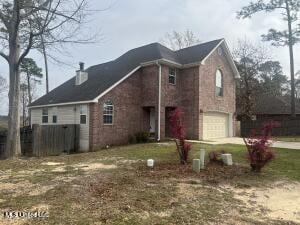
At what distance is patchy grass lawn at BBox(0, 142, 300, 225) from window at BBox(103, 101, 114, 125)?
24.0ft

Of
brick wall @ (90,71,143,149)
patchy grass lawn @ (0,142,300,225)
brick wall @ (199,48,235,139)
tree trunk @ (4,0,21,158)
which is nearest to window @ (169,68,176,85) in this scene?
brick wall @ (199,48,235,139)

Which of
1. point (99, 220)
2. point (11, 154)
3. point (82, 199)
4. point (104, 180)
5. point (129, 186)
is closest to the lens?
point (99, 220)

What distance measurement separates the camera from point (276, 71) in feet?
159

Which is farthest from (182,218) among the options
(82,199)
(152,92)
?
(152,92)

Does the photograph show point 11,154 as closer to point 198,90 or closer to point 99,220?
point 99,220

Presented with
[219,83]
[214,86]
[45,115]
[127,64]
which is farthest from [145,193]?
[45,115]

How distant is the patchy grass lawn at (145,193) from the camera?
18.8 ft

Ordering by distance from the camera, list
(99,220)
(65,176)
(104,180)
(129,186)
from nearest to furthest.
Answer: (99,220) → (129,186) → (104,180) → (65,176)

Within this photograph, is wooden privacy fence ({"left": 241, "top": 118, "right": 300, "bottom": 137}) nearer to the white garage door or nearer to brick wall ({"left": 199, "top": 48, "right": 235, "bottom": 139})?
brick wall ({"left": 199, "top": 48, "right": 235, "bottom": 139})

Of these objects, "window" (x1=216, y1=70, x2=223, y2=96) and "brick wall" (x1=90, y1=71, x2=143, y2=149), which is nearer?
"brick wall" (x1=90, y1=71, x2=143, y2=149)

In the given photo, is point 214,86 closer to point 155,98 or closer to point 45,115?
point 155,98

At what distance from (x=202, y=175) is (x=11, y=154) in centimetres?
972

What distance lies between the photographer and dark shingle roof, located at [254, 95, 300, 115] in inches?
1353

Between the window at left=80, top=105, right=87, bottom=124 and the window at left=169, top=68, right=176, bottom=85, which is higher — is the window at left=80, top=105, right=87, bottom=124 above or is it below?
below
